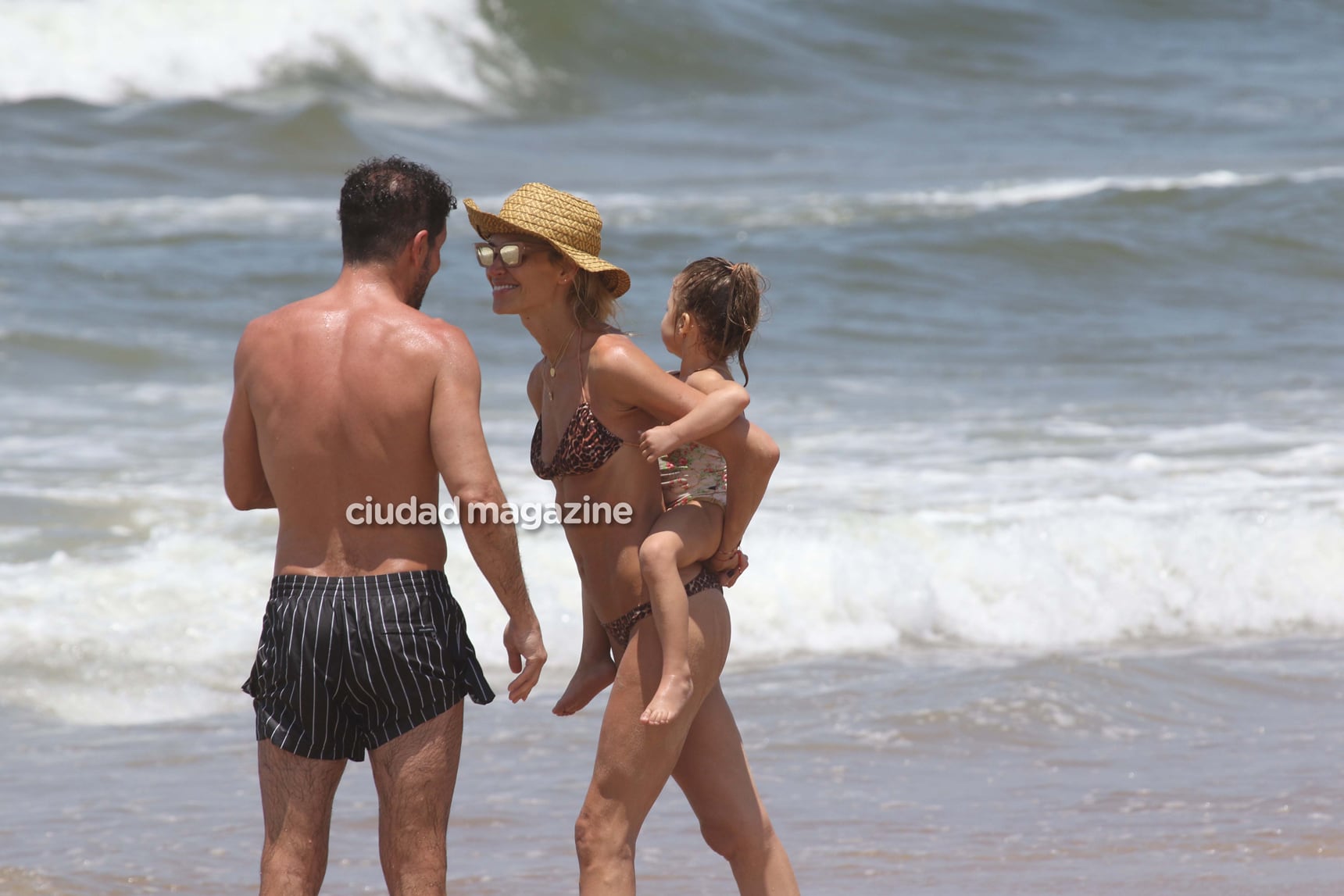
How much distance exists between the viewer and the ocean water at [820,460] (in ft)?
15.0

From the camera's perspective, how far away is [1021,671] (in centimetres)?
597

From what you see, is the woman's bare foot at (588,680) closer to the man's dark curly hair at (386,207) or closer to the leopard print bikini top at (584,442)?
Answer: the leopard print bikini top at (584,442)

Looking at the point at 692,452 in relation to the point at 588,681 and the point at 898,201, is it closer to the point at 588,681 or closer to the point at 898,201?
the point at 588,681

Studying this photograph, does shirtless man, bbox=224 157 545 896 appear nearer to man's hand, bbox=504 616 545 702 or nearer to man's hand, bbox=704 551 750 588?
man's hand, bbox=504 616 545 702

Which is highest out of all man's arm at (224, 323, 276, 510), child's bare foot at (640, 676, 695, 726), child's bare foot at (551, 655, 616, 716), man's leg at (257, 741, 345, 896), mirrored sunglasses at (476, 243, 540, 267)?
mirrored sunglasses at (476, 243, 540, 267)

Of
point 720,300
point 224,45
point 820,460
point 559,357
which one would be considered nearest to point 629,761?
point 559,357

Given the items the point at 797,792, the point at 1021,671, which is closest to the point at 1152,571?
the point at 1021,671

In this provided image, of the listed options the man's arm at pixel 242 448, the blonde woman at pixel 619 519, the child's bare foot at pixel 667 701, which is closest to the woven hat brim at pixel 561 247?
the blonde woman at pixel 619 519

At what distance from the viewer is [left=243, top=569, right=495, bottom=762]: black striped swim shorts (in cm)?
289

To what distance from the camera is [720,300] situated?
3006 mm

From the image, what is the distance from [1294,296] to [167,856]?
44.8 feet

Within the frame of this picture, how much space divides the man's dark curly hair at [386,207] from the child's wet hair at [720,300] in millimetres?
478

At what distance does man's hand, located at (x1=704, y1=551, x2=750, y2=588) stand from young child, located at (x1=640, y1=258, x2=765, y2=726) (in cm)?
2

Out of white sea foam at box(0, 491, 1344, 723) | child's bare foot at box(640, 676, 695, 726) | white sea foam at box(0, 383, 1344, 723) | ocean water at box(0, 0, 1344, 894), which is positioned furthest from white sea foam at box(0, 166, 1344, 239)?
child's bare foot at box(640, 676, 695, 726)
